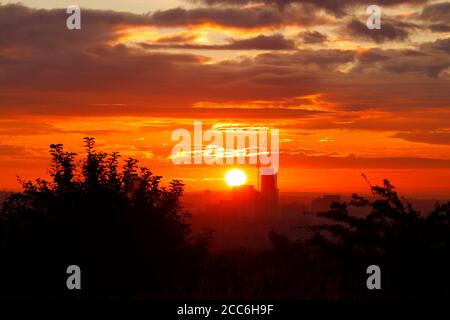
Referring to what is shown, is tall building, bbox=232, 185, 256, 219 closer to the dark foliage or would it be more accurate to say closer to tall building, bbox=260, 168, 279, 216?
tall building, bbox=260, 168, 279, 216

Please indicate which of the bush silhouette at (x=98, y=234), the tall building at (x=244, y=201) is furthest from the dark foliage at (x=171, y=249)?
the tall building at (x=244, y=201)

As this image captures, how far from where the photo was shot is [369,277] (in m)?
16.2

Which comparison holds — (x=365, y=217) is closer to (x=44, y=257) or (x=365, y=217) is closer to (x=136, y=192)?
(x=136, y=192)

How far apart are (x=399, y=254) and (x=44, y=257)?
27.7ft

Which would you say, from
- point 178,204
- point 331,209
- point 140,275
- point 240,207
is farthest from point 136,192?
point 240,207

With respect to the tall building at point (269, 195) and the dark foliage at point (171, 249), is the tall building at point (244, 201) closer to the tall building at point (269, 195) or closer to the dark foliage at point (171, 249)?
the tall building at point (269, 195)

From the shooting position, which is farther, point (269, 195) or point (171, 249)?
point (269, 195)

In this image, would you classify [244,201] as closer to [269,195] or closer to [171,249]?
[269,195]

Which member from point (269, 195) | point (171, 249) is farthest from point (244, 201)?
point (171, 249)

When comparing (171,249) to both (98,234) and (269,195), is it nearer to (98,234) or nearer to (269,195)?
(98,234)

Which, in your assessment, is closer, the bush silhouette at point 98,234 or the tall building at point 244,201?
the bush silhouette at point 98,234

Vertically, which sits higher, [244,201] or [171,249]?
[244,201]

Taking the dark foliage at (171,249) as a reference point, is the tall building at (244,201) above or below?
above

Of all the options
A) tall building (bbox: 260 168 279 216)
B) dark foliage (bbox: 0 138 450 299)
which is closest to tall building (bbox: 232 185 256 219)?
tall building (bbox: 260 168 279 216)
